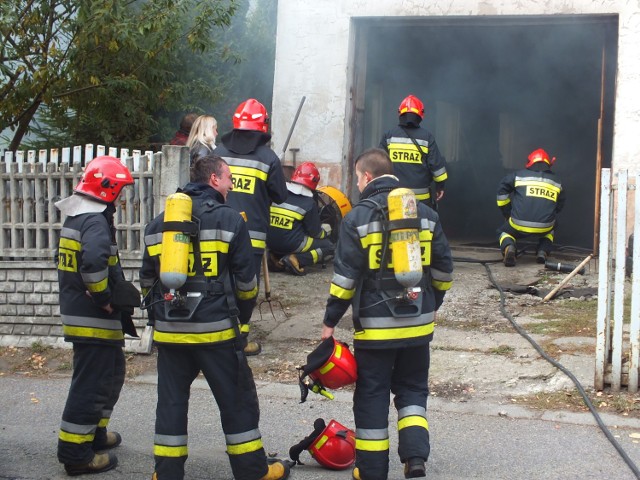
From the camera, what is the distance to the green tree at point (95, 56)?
8.62m

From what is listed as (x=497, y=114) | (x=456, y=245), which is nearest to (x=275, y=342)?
(x=456, y=245)

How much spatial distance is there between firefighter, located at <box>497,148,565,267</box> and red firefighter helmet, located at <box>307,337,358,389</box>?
6.29 m

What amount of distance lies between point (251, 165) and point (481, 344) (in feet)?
7.76

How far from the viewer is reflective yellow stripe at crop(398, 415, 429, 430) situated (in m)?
4.61

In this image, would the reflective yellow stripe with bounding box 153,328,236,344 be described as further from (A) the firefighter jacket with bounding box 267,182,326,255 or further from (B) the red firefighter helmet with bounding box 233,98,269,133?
(A) the firefighter jacket with bounding box 267,182,326,255

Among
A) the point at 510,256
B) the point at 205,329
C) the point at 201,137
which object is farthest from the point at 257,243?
the point at 510,256

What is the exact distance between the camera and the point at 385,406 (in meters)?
4.58

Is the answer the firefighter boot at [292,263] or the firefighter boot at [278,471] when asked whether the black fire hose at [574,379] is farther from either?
the firefighter boot at [292,263]

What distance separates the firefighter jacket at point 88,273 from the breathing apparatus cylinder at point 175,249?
1.98 feet

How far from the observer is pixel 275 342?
752cm

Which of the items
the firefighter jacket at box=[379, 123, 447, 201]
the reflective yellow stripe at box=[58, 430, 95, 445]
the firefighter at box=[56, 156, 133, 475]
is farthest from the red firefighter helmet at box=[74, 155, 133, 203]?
the firefighter jacket at box=[379, 123, 447, 201]

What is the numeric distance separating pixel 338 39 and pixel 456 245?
354 centimetres

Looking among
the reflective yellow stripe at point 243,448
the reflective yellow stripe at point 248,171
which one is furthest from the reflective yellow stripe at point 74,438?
the reflective yellow stripe at point 248,171

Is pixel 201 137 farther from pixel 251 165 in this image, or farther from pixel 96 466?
pixel 96 466
